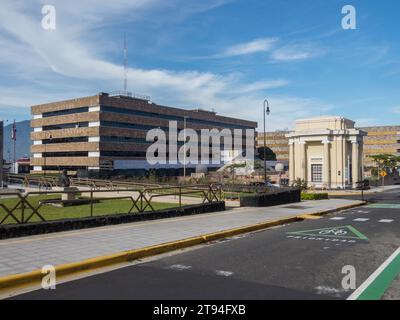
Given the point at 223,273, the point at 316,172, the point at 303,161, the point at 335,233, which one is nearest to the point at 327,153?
the point at 316,172

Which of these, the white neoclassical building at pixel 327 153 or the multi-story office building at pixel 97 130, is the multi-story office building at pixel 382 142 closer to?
the multi-story office building at pixel 97 130

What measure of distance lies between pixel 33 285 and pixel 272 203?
57.9 feet

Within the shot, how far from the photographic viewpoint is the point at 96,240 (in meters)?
10.8

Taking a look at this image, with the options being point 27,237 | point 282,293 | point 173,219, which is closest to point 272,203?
point 173,219

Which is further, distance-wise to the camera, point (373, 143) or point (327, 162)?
point (373, 143)

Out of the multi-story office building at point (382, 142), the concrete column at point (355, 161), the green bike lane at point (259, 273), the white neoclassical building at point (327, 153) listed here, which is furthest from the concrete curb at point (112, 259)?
the multi-story office building at point (382, 142)

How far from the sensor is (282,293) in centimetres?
664

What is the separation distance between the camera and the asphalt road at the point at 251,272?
6.64 metres

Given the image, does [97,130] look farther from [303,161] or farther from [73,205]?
[73,205]

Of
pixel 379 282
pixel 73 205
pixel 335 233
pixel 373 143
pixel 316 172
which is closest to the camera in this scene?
pixel 379 282

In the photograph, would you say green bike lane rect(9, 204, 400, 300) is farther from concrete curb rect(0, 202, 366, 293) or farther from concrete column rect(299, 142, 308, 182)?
concrete column rect(299, 142, 308, 182)

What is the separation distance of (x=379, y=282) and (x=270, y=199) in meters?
15.8

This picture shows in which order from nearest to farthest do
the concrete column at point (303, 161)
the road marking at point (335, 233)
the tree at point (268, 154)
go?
the road marking at point (335, 233) < the concrete column at point (303, 161) < the tree at point (268, 154)

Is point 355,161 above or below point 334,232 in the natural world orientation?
above
